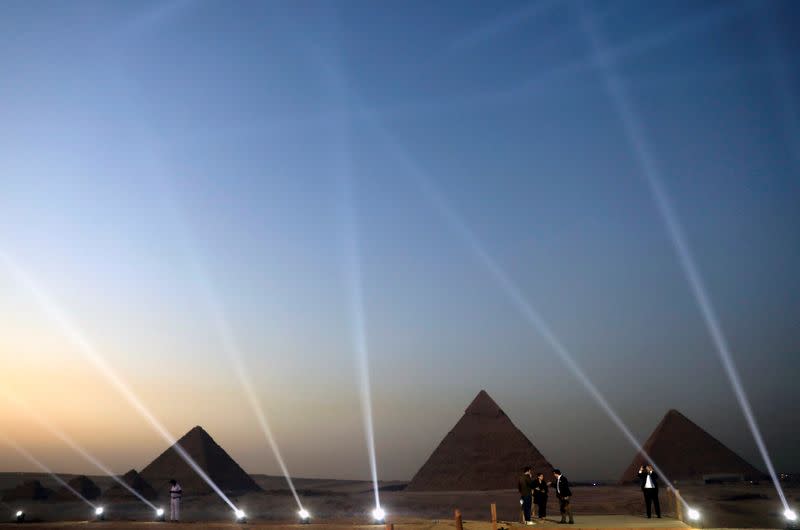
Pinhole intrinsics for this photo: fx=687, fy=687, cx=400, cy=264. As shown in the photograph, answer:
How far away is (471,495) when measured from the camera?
69625 millimetres

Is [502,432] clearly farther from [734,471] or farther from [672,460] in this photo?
[734,471]

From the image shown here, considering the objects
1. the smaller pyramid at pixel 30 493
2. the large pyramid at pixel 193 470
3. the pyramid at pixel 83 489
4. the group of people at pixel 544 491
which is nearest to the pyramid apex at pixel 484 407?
the large pyramid at pixel 193 470

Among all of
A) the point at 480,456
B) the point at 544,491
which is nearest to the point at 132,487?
the point at 480,456

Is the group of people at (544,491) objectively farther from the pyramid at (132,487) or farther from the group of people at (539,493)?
the pyramid at (132,487)

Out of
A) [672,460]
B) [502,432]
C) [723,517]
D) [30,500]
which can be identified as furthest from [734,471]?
[30,500]

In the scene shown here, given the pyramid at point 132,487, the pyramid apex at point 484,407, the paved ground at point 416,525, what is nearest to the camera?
the paved ground at point 416,525

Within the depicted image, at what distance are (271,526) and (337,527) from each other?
2558 millimetres

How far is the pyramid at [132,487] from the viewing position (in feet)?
236

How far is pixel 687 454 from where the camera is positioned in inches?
3000

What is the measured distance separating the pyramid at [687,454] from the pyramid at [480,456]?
13528mm

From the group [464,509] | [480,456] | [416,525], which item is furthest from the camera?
[480,456]

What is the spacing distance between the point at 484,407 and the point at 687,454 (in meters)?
23.3

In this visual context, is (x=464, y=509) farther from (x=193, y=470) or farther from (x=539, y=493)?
(x=193, y=470)

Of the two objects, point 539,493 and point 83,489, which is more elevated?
point 83,489
